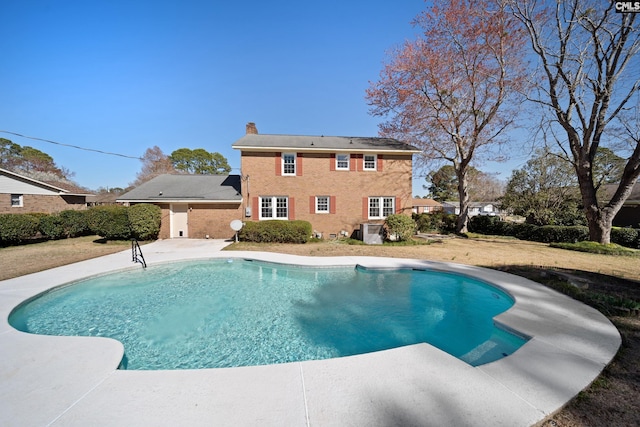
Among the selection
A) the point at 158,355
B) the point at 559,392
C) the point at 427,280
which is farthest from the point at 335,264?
the point at 559,392

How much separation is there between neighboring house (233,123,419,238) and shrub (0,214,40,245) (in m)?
12.2

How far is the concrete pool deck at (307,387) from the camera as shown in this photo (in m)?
2.24

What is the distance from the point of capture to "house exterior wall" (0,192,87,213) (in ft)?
57.7

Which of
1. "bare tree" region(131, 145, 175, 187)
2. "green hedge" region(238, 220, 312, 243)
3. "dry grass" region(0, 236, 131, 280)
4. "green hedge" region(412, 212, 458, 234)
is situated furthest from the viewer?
"bare tree" region(131, 145, 175, 187)

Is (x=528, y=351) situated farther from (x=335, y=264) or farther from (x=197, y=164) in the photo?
(x=197, y=164)

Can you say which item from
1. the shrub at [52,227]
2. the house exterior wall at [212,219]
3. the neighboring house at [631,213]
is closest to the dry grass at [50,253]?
the shrub at [52,227]

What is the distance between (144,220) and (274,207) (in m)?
7.51

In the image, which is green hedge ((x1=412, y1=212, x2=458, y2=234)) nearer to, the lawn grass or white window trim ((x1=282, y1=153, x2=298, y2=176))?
the lawn grass

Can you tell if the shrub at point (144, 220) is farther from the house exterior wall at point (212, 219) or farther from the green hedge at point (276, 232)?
the green hedge at point (276, 232)

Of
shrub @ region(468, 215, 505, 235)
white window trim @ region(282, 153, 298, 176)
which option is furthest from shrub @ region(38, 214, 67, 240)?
shrub @ region(468, 215, 505, 235)

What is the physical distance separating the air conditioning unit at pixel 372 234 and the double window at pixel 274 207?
5.25 meters

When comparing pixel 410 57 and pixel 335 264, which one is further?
pixel 410 57

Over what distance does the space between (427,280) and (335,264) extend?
316 cm

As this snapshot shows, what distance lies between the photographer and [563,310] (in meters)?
4.73
